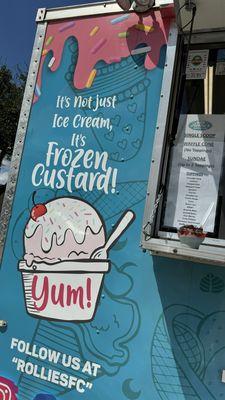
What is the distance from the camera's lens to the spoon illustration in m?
2.98

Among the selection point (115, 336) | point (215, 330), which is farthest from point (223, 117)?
point (115, 336)

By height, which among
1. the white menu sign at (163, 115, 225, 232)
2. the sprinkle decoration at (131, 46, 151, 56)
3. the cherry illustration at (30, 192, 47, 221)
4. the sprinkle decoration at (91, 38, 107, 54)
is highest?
the sprinkle decoration at (91, 38, 107, 54)

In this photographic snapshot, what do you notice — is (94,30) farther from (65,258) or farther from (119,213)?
(65,258)

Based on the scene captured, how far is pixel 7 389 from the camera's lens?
3.19 metres

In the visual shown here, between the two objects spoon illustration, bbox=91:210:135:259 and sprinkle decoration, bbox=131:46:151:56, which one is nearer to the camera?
spoon illustration, bbox=91:210:135:259

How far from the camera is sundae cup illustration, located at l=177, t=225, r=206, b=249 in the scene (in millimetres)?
2584

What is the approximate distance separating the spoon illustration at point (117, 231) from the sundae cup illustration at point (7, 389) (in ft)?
3.32

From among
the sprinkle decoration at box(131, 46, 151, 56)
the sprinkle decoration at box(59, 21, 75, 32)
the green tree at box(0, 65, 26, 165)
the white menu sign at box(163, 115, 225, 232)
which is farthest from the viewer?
the green tree at box(0, 65, 26, 165)

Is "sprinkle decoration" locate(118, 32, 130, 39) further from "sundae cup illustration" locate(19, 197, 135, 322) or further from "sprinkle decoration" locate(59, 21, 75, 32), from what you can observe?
"sundae cup illustration" locate(19, 197, 135, 322)

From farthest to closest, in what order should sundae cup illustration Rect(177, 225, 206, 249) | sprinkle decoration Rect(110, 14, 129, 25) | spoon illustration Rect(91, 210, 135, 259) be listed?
sprinkle decoration Rect(110, 14, 129, 25)
spoon illustration Rect(91, 210, 135, 259)
sundae cup illustration Rect(177, 225, 206, 249)

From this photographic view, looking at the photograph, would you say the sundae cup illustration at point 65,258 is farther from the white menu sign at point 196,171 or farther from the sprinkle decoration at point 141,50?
the sprinkle decoration at point 141,50

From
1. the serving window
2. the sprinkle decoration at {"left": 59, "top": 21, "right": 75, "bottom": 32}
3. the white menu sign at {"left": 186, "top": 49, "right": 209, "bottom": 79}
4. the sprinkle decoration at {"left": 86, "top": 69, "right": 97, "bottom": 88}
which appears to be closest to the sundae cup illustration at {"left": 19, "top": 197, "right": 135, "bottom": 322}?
the serving window

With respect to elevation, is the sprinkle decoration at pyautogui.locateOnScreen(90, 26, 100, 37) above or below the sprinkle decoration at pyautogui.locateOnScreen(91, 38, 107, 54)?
above

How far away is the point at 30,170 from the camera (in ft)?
11.1
